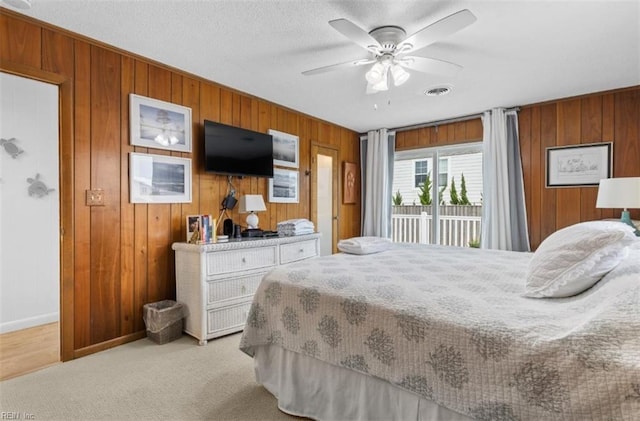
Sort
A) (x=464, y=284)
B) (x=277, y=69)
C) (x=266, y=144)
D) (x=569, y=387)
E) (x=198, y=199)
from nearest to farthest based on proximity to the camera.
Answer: (x=569, y=387)
(x=464, y=284)
(x=277, y=69)
(x=198, y=199)
(x=266, y=144)

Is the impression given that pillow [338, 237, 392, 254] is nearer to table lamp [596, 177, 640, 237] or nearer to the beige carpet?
the beige carpet

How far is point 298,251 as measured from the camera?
354 centimetres

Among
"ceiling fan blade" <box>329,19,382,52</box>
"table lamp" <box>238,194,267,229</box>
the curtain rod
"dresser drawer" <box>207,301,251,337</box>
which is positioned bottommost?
"dresser drawer" <box>207,301,251,337</box>

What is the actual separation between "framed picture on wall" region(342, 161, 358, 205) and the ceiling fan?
2609mm

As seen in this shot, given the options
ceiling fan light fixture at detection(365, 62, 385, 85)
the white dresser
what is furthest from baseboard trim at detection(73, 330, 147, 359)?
ceiling fan light fixture at detection(365, 62, 385, 85)

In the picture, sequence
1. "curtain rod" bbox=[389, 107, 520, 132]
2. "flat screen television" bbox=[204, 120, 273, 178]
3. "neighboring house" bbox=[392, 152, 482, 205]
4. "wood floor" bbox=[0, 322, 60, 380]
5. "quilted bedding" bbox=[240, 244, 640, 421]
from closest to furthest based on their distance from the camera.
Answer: "quilted bedding" bbox=[240, 244, 640, 421] < "wood floor" bbox=[0, 322, 60, 380] < "flat screen television" bbox=[204, 120, 273, 178] < "curtain rod" bbox=[389, 107, 520, 132] < "neighboring house" bbox=[392, 152, 482, 205]

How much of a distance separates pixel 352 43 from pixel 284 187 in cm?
208

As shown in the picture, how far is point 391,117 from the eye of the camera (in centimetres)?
456

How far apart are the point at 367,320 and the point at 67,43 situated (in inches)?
112

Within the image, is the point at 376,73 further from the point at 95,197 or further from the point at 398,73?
the point at 95,197

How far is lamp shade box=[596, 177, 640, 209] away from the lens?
9.16 ft

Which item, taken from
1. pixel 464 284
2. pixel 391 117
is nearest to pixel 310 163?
pixel 391 117

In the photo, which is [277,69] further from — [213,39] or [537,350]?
[537,350]

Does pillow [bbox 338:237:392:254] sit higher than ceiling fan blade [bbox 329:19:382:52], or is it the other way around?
ceiling fan blade [bbox 329:19:382:52]
